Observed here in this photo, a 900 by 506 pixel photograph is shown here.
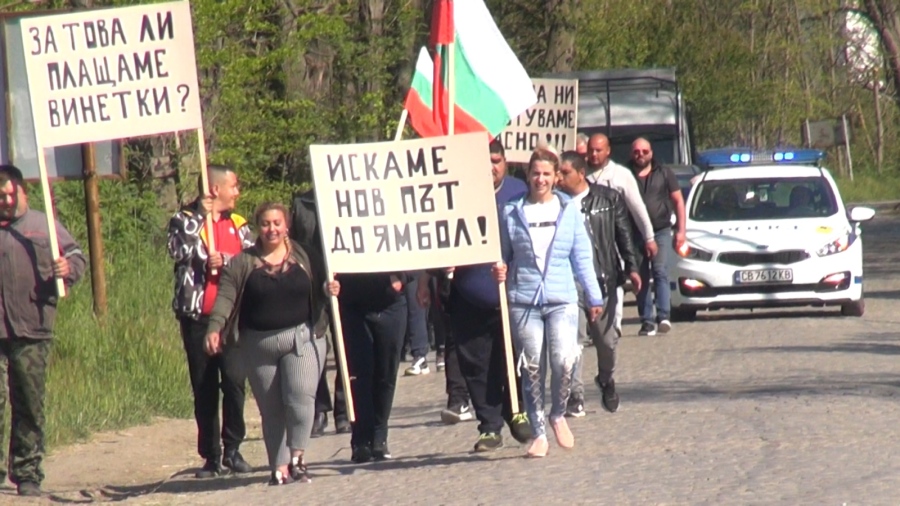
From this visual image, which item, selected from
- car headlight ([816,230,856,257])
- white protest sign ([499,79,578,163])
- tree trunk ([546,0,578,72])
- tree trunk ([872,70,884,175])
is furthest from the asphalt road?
A: tree trunk ([872,70,884,175])

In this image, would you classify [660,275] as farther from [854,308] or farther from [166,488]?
[166,488]

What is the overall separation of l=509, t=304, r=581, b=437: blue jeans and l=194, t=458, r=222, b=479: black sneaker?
1853 mm

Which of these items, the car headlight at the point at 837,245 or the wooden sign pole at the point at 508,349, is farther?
the car headlight at the point at 837,245

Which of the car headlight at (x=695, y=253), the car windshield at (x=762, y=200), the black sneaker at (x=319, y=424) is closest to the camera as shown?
the black sneaker at (x=319, y=424)

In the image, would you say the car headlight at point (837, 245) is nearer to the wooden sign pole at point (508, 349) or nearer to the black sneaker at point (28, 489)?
the wooden sign pole at point (508, 349)

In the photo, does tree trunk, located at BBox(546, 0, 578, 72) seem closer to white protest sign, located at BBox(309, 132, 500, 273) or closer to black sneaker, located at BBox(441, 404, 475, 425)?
black sneaker, located at BBox(441, 404, 475, 425)

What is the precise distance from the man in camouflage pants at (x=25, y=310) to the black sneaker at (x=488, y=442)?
2487mm

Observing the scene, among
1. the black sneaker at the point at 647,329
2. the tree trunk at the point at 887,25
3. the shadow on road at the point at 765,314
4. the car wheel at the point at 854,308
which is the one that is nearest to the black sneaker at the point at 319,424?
the black sneaker at the point at 647,329

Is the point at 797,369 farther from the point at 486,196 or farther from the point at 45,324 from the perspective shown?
the point at 45,324

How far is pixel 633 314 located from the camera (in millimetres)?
22094

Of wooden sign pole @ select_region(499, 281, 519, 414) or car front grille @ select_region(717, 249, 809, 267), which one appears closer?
wooden sign pole @ select_region(499, 281, 519, 414)

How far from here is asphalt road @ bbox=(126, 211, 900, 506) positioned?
30.0 feet

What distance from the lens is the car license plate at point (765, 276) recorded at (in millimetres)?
19078

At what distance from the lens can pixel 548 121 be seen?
18.8 metres
